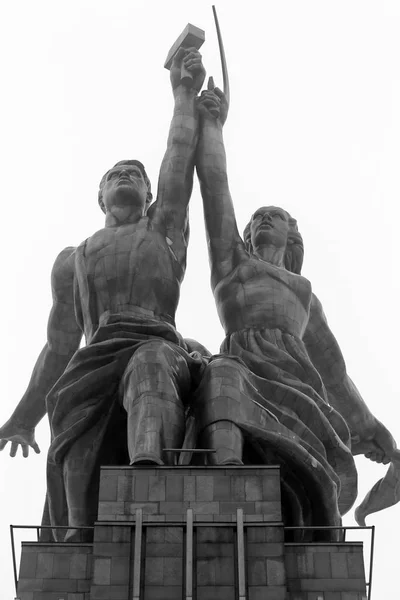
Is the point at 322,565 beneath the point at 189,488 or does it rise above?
beneath

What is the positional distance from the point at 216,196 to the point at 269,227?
1.28 m

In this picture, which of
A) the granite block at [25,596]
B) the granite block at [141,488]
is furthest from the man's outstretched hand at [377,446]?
the granite block at [25,596]

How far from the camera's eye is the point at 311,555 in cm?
2069

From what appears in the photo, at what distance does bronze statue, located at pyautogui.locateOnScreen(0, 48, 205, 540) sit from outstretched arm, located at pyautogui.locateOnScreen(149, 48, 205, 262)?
2 centimetres

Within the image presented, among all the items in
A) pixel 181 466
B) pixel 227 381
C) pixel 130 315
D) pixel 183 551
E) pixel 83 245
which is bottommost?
pixel 183 551

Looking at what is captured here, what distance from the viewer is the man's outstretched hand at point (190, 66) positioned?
28625mm

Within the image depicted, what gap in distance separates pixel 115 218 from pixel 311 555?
8.12 metres

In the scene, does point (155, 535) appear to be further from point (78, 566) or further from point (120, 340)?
point (120, 340)

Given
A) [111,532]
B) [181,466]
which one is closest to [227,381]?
[181,466]

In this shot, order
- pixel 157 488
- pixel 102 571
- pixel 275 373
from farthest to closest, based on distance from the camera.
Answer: pixel 275 373
pixel 157 488
pixel 102 571

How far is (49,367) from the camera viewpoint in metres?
27.1

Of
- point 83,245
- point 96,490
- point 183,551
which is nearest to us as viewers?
point 183,551

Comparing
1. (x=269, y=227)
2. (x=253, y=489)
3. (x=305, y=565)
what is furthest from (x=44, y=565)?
(x=269, y=227)

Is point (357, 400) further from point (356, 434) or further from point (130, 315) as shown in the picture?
point (130, 315)
